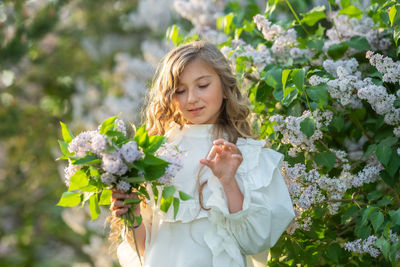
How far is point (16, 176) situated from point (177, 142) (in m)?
4.18

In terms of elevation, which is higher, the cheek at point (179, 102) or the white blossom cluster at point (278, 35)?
the white blossom cluster at point (278, 35)

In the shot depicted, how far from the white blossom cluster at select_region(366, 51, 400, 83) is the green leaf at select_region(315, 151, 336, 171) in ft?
1.03

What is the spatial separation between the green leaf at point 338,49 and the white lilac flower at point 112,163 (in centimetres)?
108

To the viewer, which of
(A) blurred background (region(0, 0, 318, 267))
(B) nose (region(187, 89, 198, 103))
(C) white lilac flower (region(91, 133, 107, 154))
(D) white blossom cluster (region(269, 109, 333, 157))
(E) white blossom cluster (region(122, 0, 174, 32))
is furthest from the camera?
(E) white blossom cluster (region(122, 0, 174, 32))

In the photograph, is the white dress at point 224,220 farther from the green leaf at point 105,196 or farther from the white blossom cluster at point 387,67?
the white blossom cluster at point 387,67

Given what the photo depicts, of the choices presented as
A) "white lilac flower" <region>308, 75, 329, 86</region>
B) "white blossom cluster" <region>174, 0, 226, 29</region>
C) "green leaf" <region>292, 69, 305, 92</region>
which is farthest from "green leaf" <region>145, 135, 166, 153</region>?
"white blossom cluster" <region>174, 0, 226, 29</region>

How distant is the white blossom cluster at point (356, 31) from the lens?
6.62ft

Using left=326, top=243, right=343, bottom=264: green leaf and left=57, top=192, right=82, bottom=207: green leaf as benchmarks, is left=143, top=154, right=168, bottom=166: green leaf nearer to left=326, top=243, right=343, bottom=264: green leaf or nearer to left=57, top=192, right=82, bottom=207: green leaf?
left=57, top=192, right=82, bottom=207: green leaf

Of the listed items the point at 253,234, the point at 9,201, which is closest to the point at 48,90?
the point at 9,201

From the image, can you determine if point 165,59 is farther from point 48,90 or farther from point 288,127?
point 48,90

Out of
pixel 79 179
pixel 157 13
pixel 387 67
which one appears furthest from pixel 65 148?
pixel 157 13

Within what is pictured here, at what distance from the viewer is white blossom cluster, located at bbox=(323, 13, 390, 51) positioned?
2.02 m

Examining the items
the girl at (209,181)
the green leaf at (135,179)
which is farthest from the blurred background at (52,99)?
the green leaf at (135,179)

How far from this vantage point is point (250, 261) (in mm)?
1680
